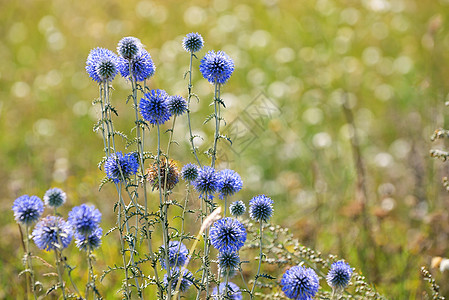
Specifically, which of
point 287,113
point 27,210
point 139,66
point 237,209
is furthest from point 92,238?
point 287,113

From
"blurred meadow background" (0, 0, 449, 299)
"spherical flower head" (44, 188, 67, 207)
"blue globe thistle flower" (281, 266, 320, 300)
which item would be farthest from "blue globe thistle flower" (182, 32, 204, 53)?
"blue globe thistle flower" (281, 266, 320, 300)

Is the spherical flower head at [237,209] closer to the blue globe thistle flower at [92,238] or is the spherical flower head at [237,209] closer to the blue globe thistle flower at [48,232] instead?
the blue globe thistle flower at [92,238]

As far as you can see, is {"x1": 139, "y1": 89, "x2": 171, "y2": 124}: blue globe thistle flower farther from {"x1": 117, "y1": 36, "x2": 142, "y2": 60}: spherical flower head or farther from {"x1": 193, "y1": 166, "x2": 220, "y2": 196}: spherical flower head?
{"x1": 193, "y1": 166, "x2": 220, "y2": 196}: spherical flower head

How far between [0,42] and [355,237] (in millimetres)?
5869

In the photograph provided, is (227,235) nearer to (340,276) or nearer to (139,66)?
(340,276)

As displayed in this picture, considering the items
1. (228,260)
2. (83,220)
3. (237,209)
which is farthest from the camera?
(237,209)

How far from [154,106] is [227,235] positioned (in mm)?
575

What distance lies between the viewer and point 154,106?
2031mm

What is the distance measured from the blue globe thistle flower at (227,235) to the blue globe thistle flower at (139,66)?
2.16 feet

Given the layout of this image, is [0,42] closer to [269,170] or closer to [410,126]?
[269,170]

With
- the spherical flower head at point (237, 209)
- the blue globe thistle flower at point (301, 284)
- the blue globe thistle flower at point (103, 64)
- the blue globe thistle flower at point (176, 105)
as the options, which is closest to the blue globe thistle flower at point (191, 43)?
the blue globe thistle flower at point (176, 105)

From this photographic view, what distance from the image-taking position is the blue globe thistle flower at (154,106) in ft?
6.64

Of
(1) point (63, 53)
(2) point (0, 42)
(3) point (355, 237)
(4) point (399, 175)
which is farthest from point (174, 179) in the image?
(2) point (0, 42)

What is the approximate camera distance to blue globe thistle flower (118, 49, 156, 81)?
2033mm
